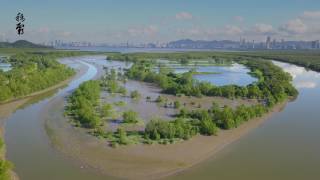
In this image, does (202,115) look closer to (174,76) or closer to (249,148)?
(249,148)

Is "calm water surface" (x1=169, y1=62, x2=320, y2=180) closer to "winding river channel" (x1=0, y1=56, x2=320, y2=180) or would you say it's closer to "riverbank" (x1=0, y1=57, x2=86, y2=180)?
"winding river channel" (x1=0, y1=56, x2=320, y2=180)

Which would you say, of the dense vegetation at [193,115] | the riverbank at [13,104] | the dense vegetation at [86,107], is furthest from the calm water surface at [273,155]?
the riverbank at [13,104]

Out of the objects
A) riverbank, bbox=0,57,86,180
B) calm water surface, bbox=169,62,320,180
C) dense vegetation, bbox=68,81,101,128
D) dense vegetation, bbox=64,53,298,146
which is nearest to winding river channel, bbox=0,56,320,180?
calm water surface, bbox=169,62,320,180

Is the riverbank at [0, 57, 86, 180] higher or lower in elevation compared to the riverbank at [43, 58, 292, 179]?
higher

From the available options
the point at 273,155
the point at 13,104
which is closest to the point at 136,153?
the point at 273,155

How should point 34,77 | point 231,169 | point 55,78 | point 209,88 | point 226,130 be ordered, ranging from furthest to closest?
1. point 55,78
2. point 34,77
3. point 209,88
4. point 226,130
5. point 231,169

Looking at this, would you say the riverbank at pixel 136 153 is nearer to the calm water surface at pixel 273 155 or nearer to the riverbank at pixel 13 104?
the calm water surface at pixel 273 155

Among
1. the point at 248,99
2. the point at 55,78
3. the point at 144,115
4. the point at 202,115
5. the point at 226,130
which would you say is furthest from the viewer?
the point at 55,78

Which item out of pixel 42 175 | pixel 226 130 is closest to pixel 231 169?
pixel 226 130
